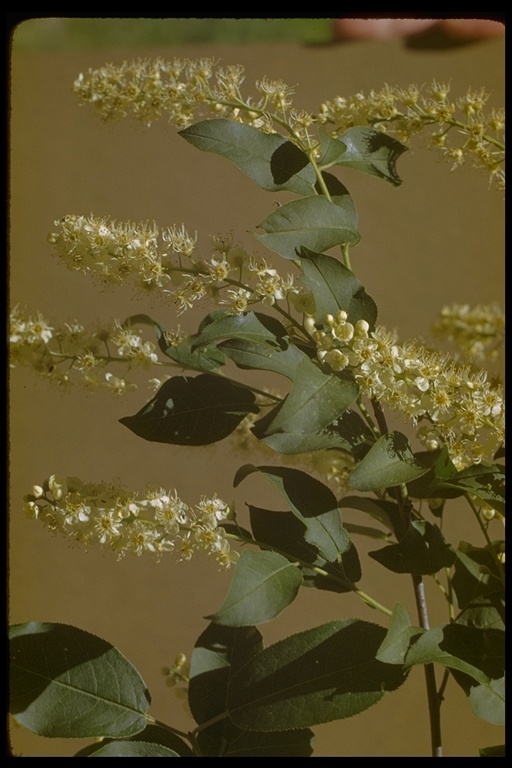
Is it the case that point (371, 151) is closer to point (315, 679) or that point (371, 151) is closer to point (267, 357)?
point (267, 357)

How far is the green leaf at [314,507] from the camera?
55 centimetres

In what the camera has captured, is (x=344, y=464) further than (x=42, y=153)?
No

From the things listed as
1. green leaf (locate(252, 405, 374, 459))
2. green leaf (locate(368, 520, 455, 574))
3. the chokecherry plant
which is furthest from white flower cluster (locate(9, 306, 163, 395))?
green leaf (locate(368, 520, 455, 574))

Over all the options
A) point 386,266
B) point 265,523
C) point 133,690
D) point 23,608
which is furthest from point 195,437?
point 386,266

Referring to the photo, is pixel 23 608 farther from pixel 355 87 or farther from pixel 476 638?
pixel 355 87

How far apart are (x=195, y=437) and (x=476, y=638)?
0.82ft

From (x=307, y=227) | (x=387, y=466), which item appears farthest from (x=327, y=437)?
(x=307, y=227)

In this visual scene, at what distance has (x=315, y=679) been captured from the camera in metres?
0.54

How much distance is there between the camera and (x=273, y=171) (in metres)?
0.56

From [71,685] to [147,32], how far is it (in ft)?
2.12

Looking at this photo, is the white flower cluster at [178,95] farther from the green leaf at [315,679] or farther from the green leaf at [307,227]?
the green leaf at [315,679]

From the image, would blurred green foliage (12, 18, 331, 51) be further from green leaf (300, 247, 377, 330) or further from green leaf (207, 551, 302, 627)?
green leaf (207, 551, 302, 627)

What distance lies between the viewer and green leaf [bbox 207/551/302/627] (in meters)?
A: 0.47

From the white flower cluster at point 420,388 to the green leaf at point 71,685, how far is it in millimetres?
268
